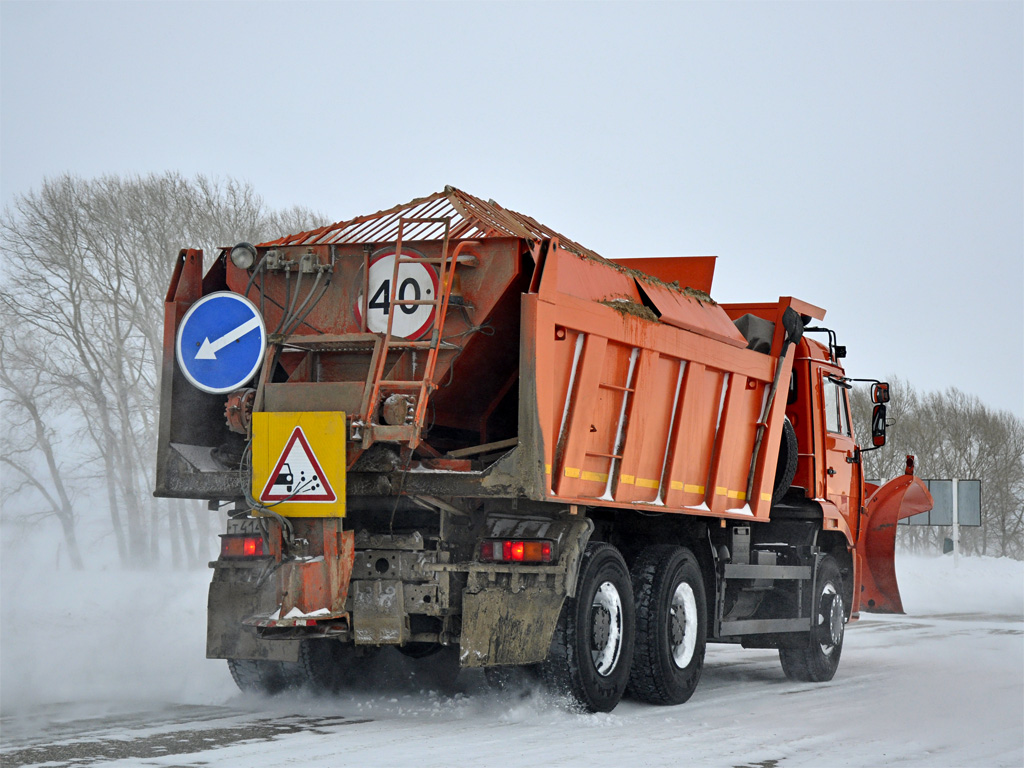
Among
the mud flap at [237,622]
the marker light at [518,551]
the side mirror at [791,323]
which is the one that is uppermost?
the side mirror at [791,323]

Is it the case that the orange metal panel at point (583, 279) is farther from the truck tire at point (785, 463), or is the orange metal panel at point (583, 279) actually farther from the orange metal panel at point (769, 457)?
the truck tire at point (785, 463)

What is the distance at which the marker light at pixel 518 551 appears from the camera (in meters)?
7.63

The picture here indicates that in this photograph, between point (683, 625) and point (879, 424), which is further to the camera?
point (879, 424)

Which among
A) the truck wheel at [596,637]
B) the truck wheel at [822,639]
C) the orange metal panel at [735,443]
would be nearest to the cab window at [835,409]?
the truck wheel at [822,639]

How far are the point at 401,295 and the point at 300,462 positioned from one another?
1.23 meters

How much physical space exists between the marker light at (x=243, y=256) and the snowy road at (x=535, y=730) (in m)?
2.84

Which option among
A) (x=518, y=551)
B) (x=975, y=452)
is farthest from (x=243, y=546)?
(x=975, y=452)

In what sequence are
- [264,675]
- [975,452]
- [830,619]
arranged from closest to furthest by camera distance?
1. [264,675]
2. [830,619]
3. [975,452]

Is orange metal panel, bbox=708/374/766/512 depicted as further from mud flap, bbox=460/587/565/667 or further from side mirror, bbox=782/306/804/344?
mud flap, bbox=460/587/565/667

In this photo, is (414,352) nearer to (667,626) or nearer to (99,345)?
(667,626)

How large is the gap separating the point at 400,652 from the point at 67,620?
4.68m

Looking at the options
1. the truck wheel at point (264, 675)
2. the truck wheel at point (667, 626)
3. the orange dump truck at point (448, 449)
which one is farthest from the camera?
the truck wheel at point (667, 626)

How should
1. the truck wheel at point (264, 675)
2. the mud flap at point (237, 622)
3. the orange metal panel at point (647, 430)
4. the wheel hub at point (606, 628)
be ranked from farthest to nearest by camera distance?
the truck wheel at point (264, 675) < the orange metal panel at point (647, 430) < the wheel hub at point (606, 628) < the mud flap at point (237, 622)

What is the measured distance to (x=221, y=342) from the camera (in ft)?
26.7
